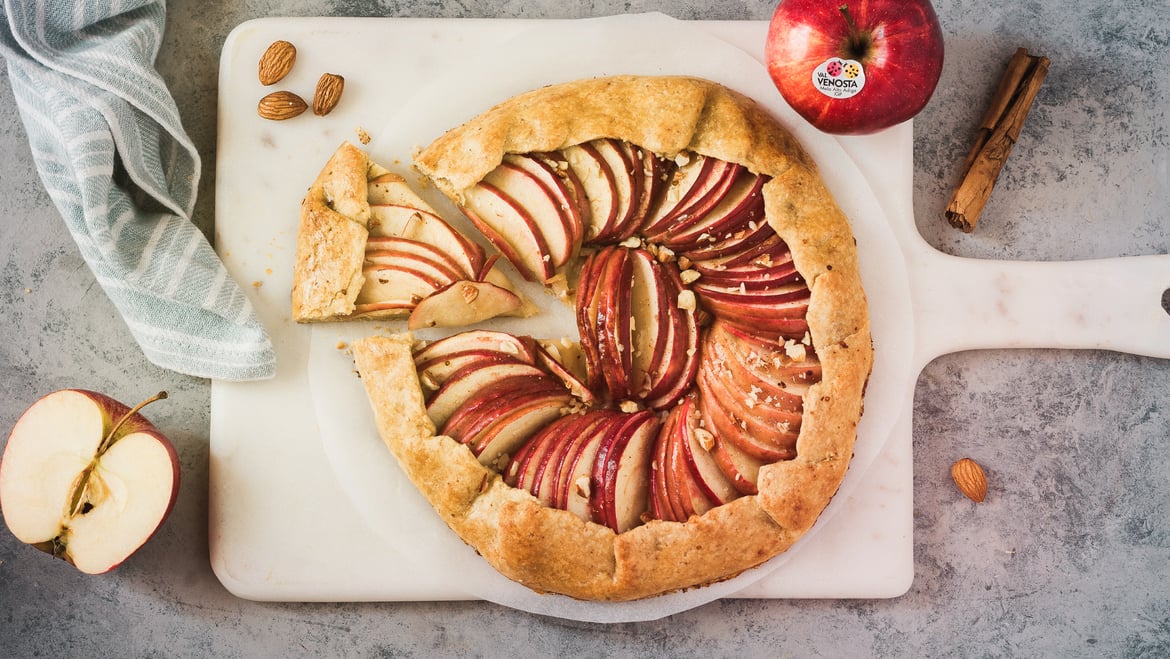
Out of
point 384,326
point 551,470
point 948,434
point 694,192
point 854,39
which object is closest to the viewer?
point 854,39

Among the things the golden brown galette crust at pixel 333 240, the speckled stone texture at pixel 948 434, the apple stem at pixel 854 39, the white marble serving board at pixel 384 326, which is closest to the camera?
the apple stem at pixel 854 39

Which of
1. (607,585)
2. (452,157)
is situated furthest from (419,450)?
(452,157)

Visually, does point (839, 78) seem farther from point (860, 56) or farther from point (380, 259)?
point (380, 259)

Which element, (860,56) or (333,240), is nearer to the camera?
(860,56)

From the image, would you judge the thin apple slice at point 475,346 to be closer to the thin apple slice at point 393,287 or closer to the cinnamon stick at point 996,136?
the thin apple slice at point 393,287

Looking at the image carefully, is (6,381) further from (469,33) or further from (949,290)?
(949,290)

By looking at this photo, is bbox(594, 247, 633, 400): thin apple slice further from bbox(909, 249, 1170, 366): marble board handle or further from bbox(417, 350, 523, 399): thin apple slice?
bbox(909, 249, 1170, 366): marble board handle

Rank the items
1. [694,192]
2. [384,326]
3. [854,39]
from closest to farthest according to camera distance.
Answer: [854,39]
[694,192]
[384,326]

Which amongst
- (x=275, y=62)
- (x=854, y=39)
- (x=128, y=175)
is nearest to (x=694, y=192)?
(x=854, y=39)

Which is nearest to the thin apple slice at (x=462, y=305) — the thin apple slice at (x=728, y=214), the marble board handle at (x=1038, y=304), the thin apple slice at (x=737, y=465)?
the thin apple slice at (x=728, y=214)
